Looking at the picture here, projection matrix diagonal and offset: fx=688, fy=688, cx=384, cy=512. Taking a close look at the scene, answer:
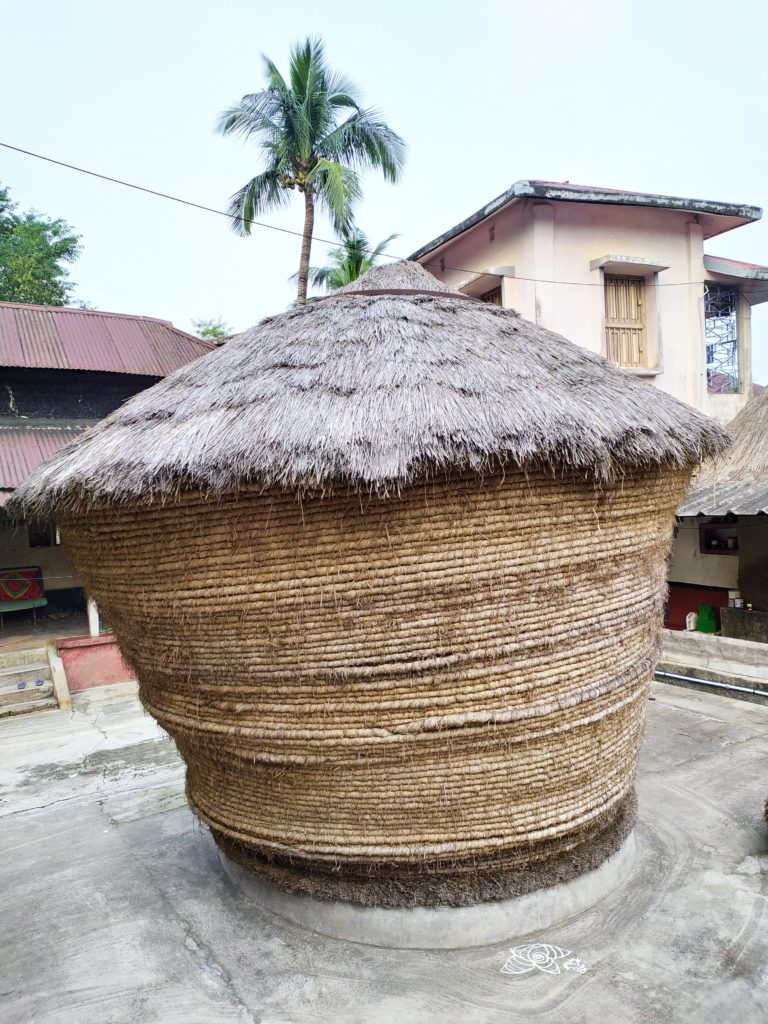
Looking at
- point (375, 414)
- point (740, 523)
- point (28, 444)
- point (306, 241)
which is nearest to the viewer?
point (375, 414)

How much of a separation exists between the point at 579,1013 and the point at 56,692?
817 cm

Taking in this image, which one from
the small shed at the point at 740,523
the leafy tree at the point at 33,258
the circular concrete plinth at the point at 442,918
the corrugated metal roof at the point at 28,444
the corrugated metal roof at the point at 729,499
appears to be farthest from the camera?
the leafy tree at the point at 33,258

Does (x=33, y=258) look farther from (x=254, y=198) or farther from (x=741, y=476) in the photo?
(x=741, y=476)

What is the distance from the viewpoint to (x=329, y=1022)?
2645 mm

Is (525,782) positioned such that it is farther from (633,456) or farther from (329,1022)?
(633,456)

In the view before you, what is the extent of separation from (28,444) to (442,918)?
889 centimetres

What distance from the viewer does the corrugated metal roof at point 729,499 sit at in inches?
293

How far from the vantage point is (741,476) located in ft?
28.4

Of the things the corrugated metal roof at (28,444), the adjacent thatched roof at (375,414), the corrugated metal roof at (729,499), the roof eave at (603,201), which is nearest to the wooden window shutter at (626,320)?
the roof eave at (603,201)

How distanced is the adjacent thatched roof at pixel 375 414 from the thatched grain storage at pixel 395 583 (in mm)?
13

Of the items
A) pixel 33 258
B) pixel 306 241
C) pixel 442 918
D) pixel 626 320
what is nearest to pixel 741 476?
pixel 626 320

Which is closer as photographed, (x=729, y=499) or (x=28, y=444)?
(x=729, y=499)

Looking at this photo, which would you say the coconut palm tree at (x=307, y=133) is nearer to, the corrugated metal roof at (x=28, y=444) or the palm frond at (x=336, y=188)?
the palm frond at (x=336, y=188)

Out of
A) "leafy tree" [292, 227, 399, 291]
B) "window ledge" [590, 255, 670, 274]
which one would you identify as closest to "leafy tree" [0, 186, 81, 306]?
"leafy tree" [292, 227, 399, 291]
